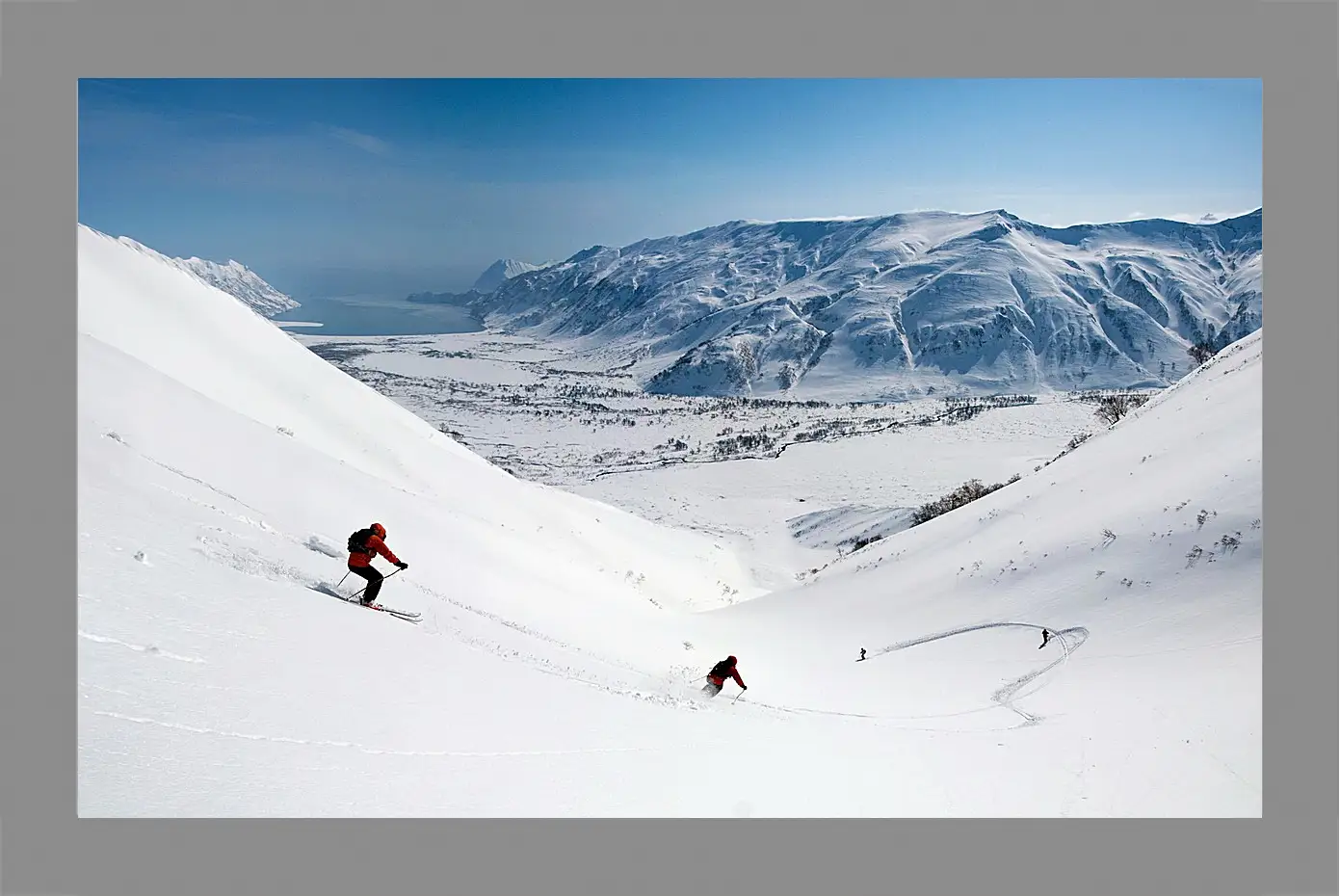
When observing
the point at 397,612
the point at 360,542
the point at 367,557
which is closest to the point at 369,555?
the point at 367,557

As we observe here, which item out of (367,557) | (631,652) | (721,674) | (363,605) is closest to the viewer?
(363,605)

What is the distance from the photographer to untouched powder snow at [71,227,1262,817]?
6.47 meters

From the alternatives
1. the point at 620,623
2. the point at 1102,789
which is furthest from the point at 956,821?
the point at 620,623

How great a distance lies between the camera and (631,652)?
52.3ft

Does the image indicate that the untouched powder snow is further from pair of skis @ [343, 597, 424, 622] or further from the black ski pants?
the black ski pants

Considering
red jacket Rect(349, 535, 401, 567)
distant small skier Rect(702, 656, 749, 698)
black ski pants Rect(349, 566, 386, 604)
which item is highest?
red jacket Rect(349, 535, 401, 567)

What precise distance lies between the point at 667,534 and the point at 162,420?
31.9 m

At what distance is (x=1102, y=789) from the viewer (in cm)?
875

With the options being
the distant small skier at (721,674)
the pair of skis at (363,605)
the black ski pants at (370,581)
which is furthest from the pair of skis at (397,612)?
the distant small skier at (721,674)

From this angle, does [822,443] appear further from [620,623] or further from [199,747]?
[199,747]

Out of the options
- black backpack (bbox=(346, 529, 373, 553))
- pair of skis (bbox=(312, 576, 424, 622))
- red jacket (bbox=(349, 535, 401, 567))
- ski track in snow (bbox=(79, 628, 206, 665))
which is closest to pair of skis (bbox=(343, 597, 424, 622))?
pair of skis (bbox=(312, 576, 424, 622))

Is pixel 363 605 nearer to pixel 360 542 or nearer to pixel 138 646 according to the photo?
pixel 360 542

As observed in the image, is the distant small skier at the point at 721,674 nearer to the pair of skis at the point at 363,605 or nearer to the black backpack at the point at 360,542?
the pair of skis at the point at 363,605

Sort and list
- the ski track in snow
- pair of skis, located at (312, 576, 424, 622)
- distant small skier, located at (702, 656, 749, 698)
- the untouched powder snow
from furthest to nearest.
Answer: distant small skier, located at (702, 656, 749, 698) < pair of skis, located at (312, 576, 424, 622) < the ski track in snow < the untouched powder snow
